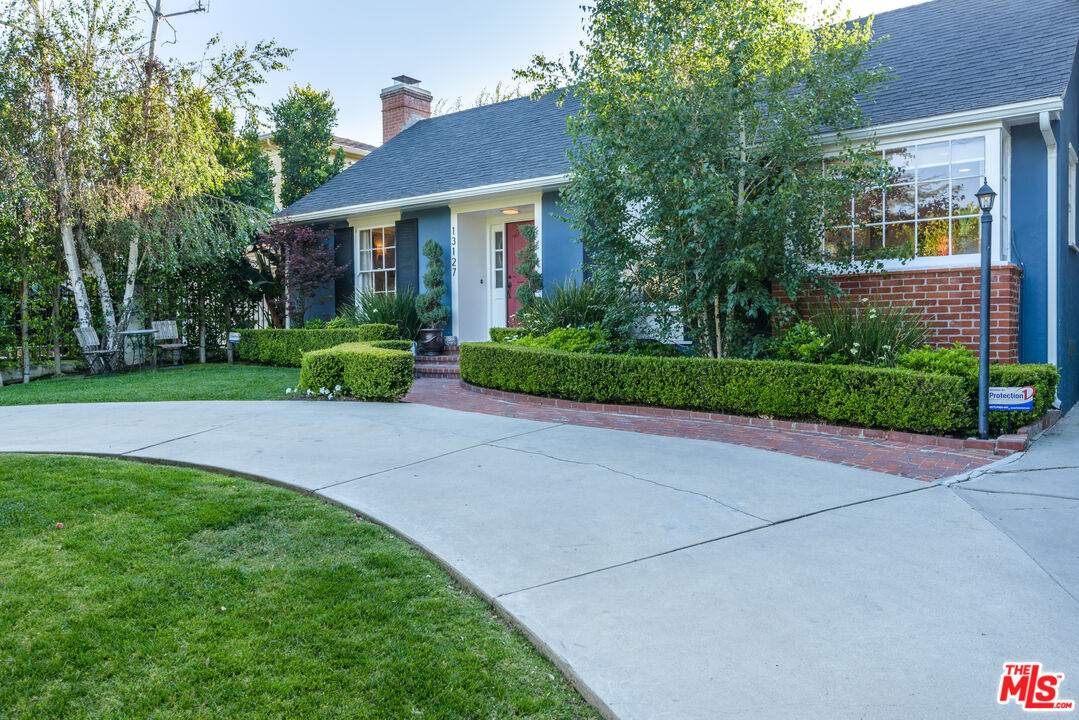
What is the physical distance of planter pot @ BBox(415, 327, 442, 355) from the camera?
1259cm

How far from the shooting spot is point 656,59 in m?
7.86

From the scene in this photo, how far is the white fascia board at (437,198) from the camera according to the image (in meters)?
11.4

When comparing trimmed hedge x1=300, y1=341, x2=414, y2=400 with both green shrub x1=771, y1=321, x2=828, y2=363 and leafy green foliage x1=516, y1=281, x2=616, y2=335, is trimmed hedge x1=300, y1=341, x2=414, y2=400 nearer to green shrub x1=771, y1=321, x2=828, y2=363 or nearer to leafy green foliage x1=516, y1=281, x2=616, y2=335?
leafy green foliage x1=516, y1=281, x2=616, y2=335

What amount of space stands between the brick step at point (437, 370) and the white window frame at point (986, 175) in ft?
18.5

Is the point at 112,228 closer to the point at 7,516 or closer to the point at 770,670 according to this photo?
the point at 7,516

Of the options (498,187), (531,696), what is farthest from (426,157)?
(531,696)

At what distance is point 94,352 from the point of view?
38.8 feet

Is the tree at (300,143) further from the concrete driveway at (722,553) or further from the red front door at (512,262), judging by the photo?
the concrete driveway at (722,553)

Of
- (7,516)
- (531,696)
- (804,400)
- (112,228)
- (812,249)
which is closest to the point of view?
(531,696)

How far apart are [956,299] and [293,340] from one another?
10000 millimetres

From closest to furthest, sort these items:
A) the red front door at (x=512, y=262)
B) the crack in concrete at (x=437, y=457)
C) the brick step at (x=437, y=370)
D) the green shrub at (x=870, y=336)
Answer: the crack in concrete at (x=437, y=457)
the green shrub at (x=870, y=336)
the brick step at (x=437, y=370)
the red front door at (x=512, y=262)

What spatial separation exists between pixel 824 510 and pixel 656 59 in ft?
17.9

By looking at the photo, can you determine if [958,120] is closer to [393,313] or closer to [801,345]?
[801,345]

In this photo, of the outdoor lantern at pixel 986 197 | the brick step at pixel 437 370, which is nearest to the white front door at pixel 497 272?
the brick step at pixel 437 370
